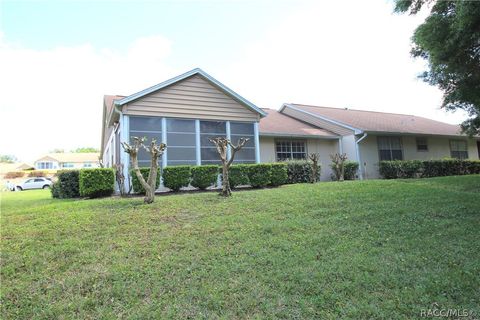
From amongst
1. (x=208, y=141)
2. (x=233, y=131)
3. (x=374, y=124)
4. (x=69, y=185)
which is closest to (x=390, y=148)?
(x=374, y=124)

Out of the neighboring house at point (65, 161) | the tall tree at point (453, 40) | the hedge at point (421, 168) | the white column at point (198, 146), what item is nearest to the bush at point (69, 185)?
the white column at point (198, 146)

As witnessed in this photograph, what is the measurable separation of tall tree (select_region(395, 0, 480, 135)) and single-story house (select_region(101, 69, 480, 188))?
6421 mm

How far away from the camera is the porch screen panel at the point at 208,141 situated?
40.0 ft

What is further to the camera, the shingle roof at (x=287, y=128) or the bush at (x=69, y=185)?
the shingle roof at (x=287, y=128)

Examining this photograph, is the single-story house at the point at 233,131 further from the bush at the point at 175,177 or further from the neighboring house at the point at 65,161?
the neighboring house at the point at 65,161

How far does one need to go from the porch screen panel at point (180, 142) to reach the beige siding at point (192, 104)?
0.34 metres

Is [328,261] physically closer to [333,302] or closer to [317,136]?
[333,302]

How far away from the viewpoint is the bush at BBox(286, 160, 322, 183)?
44.3 feet

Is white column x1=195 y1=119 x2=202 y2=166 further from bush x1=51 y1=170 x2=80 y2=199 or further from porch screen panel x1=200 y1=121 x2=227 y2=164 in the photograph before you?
bush x1=51 y1=170 x2=80 y2=199

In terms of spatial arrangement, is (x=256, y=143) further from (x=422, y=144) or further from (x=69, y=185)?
(x=422, y=144)

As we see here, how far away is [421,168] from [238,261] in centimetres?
1621

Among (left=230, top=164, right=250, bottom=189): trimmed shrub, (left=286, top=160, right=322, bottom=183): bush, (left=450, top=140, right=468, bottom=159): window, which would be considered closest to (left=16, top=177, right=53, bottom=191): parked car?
(left=230, top=164, right=250, bottom=189): trimmed shrub

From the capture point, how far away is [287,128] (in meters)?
16.7

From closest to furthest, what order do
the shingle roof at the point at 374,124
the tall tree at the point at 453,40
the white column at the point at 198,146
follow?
the tall tree at the point at 453,40
the white column at the point at 198,146
the shingle roof at the point at 374,124
